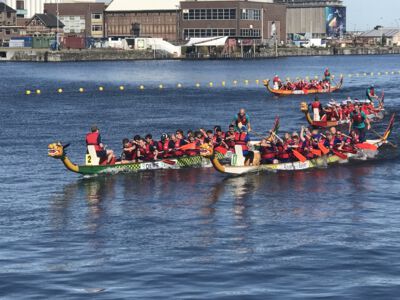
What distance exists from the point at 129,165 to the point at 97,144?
2.39m

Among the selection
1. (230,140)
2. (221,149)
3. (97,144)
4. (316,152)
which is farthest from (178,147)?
(316,152)

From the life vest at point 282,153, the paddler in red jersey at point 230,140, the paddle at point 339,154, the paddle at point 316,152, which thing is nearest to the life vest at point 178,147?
the paddler in red jersey at point 230,140

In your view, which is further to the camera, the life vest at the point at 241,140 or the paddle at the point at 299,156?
the paddle at the point at 299,156

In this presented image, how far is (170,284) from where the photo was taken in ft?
99.4

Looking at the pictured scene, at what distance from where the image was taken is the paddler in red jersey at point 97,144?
46625 mm

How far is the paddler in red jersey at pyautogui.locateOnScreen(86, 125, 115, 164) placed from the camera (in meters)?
46.6

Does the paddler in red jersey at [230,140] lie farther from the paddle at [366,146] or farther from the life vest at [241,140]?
the paddle at [366,146]

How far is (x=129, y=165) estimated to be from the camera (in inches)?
1911

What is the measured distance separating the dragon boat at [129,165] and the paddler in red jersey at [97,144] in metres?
0.43

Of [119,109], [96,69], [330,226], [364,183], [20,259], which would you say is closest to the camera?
[20,259]

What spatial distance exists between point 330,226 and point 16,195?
15857 millimetres

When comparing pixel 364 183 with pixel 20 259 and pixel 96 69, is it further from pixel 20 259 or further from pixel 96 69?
pixel 96 69

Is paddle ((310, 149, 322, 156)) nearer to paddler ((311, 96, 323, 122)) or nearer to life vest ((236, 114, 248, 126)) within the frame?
life vest ((236, 114, 248, 126))

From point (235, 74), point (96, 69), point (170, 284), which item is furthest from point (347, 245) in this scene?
point (96, 69)
